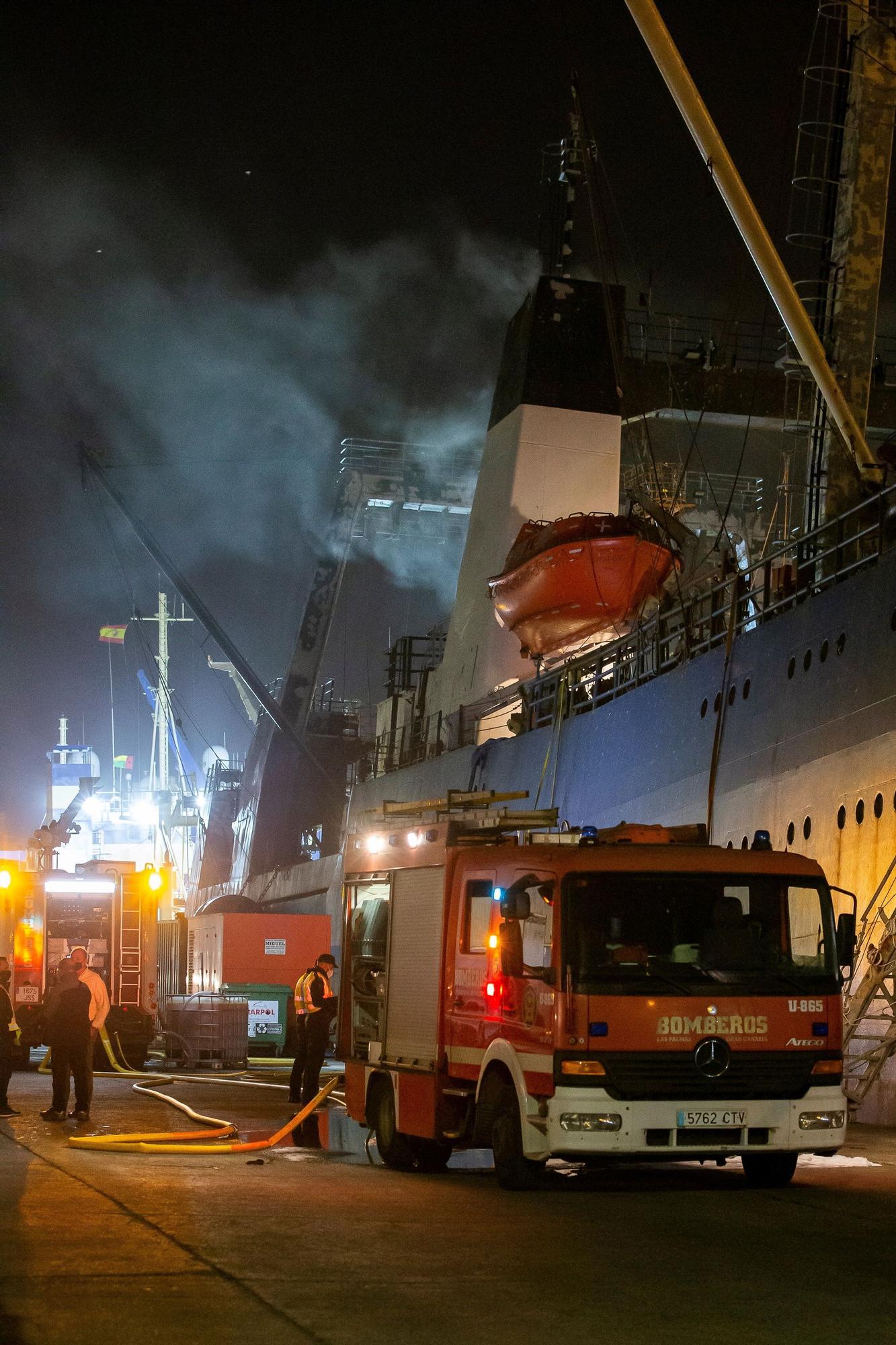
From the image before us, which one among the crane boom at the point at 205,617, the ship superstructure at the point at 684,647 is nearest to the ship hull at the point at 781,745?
the ship superstructure at the point at 684,647

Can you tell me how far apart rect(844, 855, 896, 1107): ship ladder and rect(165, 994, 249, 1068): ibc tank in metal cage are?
40.9ft

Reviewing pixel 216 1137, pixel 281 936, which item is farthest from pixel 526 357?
pixel 216 1137

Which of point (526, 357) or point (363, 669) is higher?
point (526, 357)

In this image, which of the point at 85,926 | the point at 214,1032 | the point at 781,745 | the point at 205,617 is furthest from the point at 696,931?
the point at 205,617

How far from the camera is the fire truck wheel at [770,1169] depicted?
1162cm

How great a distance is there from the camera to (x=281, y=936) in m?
31.2

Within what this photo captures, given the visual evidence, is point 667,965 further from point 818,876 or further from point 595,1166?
point 595,1166

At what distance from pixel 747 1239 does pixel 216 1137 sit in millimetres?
6504

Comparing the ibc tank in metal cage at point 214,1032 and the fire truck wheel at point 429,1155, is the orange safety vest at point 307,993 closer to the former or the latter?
the fire truck wheel at point 429,1155

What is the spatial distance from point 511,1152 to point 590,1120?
0.84 metres

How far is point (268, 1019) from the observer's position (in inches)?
1166

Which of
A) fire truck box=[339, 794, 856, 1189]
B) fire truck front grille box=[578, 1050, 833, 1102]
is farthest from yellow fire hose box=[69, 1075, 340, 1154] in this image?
fire truck front grille box=[578, 1050, 833, 1102]

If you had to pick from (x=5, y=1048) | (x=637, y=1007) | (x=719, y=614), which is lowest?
(x=5, y=1048)

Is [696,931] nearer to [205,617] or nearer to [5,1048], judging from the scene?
[5,1048]
